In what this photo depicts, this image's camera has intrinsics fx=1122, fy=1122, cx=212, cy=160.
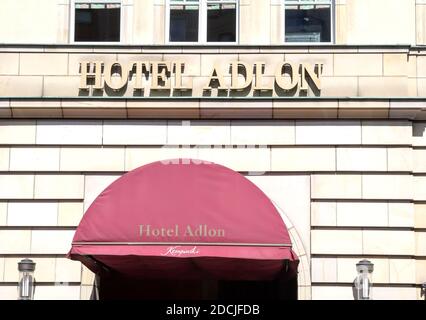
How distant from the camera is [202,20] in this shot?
56.7 ft

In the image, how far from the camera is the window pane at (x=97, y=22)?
17250 mm

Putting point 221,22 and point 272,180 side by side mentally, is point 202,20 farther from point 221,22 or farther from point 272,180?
point 272,180

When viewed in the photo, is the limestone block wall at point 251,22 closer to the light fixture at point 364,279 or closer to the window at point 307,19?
the window at point 307,19

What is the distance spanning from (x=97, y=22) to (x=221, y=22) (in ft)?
6.28

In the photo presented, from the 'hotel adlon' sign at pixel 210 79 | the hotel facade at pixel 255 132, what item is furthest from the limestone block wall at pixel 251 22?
the 'hotel adlon' sign at pixel 210 79

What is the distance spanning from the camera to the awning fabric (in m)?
15.2

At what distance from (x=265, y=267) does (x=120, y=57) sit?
3854 mm

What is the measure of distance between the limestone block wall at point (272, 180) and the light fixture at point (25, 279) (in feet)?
0.84

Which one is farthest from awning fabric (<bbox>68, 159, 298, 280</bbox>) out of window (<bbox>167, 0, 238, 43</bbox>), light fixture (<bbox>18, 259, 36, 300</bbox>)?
window (<bbox>167, 0, 238, 43</bbox>)

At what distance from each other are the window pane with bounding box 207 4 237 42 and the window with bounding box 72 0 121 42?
4.63 feet

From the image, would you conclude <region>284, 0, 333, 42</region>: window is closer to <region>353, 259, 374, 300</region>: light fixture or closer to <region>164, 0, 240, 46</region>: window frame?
<region>164, 0, 240, 46</region>: window frame

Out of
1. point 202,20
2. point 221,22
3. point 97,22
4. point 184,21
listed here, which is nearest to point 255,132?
point 221,22

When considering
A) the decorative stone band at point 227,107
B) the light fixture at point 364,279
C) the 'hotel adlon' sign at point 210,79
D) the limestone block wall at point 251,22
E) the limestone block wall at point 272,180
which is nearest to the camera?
the light fixture at point 364,279

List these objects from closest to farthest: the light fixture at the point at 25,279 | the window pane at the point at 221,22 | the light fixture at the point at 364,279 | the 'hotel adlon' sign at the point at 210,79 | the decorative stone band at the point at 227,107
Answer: the light fixture at the point at 364,279 < the light fixture at the point at 25,279 < the decorative stone band at the point at 227,107 < the 'hotel adlon' sign at the point at 210,79 < the window pane at the point at 221,22
